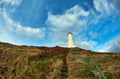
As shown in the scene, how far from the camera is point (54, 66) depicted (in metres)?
35.6

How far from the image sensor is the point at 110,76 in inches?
1206

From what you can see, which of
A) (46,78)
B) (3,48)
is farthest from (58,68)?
(3,48)

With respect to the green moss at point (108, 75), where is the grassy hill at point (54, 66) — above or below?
above

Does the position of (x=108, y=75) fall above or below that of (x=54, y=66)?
below

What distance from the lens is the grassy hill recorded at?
31.6 m

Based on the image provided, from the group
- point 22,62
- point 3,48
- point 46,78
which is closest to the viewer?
point 46,78

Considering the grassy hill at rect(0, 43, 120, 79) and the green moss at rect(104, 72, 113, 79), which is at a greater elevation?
the grassy hill at rect(0, 43, 120, 79)

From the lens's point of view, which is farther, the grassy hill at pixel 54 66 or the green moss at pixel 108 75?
the grassy hill at pixel 54 66

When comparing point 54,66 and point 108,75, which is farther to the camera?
point 54,66

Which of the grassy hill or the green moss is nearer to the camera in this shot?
the green moss

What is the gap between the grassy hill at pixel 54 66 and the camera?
104 feet

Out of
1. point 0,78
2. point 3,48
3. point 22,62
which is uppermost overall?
point 3,48

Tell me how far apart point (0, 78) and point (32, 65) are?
6977 millimetres

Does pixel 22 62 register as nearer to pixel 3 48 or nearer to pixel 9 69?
pixel 9 69
